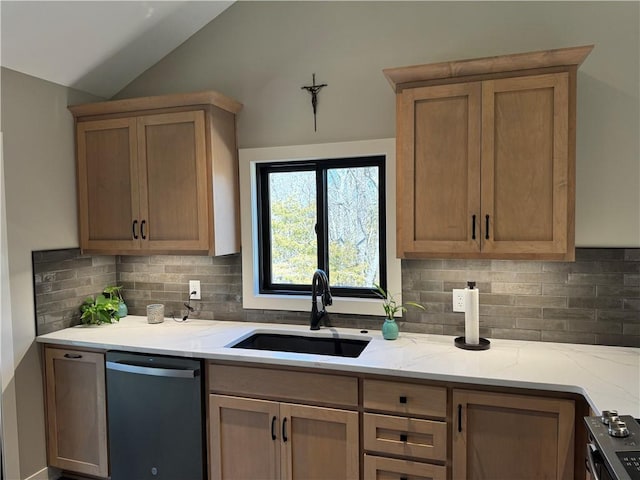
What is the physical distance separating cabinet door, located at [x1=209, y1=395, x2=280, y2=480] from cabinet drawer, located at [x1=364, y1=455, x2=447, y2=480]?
446 millimetres

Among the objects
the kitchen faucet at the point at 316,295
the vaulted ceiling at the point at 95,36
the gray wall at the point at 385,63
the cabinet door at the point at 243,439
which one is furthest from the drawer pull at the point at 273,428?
the vaulted ceiling at the point at 95,36

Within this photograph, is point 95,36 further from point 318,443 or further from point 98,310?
point 318,443

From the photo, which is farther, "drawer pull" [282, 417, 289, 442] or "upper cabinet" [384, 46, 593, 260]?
"drawer pull" [282, 417, 289, 442]

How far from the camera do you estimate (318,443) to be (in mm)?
2154

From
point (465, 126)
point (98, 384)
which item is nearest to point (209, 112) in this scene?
point (465, 126)

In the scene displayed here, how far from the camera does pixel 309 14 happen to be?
8.80ft

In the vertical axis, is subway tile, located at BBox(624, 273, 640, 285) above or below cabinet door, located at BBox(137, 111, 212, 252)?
below

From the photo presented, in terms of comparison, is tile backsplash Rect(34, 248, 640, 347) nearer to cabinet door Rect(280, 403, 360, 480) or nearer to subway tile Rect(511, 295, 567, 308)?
subway tile Rect(511, 295, 567, 308)

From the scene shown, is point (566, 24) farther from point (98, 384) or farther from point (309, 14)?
point (98, 384)

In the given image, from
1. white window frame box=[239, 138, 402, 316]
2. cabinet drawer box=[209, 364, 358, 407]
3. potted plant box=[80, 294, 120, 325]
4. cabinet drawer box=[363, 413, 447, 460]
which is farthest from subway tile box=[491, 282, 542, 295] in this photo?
potted plant box=[80, 294, 120, 325]

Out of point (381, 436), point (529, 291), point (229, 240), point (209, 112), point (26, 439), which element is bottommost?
point (26, 439)

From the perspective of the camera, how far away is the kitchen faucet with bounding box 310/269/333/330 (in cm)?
252

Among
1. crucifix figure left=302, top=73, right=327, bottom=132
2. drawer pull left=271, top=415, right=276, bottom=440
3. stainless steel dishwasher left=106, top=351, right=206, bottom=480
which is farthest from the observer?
crucifix figure left=302, top=73, right=327, bottom=132

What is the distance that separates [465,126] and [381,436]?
1.43 m
